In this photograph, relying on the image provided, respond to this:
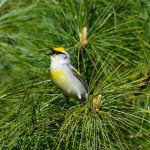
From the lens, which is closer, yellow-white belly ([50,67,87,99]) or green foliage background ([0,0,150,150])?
green foliage background ([0,0,150,150])

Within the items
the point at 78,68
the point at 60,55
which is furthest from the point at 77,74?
the point at 60,55

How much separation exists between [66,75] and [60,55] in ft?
0.38

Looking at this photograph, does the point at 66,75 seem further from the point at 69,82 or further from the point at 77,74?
the point at 77,74

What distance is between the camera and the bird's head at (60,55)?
8.96 feet

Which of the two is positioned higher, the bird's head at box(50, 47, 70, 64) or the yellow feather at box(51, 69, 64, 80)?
the bird's head at box(50, 47, 70, 64)

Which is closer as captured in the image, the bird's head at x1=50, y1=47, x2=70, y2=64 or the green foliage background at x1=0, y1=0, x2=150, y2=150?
the green foliage background at x1=0, y1=0, x2=150, y2=150

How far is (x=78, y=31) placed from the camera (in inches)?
108

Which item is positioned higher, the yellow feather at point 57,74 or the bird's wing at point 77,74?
the yellow feather at point 57,74

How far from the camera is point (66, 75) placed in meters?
2.81

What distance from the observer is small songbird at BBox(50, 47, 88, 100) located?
272 centimetres

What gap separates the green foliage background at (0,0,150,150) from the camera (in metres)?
2.08

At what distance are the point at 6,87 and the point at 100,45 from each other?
2.21 ft

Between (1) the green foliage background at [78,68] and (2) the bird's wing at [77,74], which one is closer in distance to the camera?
(1) the green foliage background at [78,68]

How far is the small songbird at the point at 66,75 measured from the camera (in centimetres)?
272
